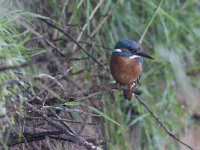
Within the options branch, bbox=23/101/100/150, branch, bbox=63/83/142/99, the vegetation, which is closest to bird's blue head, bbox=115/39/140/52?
the vegetation

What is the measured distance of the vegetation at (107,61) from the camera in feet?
12.6

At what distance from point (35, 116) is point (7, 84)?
0.48 metres

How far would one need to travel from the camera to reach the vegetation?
3834 millimetres

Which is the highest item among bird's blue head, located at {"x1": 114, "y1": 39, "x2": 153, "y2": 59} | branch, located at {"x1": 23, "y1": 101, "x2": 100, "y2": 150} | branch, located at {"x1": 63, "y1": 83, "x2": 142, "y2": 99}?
bird's blue head, located at {"x1": 114, "y1": 39, "x2": 153, "y2": 59}

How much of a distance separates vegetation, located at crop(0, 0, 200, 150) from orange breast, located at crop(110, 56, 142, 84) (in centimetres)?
27

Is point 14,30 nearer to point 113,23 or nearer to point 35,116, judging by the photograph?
point 35,116

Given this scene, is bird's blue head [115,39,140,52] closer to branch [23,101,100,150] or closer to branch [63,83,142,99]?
branch [63,83,142,99]

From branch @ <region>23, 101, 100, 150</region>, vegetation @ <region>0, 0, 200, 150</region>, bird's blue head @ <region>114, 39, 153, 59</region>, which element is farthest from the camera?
bird's blue head @ <region>114, 39, 153, 59</region>

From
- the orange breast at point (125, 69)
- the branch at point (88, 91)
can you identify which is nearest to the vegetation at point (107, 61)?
the branch at point (88, 91)

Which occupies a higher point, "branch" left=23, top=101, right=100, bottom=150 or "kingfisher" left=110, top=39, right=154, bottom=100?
"kingfisher" left=110, top=39, right=154, bottom=100

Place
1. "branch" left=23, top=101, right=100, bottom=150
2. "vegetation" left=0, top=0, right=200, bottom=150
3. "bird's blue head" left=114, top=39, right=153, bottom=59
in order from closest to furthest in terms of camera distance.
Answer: "branch" left=23, top=101, right=100, bottom=150 < "vegetation" left=0, top=0, right=200, bottom=150 < "bird's blue head" left=114, top=39, right=153, bottom=59

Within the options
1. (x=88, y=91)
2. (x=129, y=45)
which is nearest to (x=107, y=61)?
(x=129, y=45)

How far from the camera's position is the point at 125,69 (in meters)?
4.05

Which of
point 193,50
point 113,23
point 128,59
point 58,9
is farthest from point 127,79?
point 193,50
